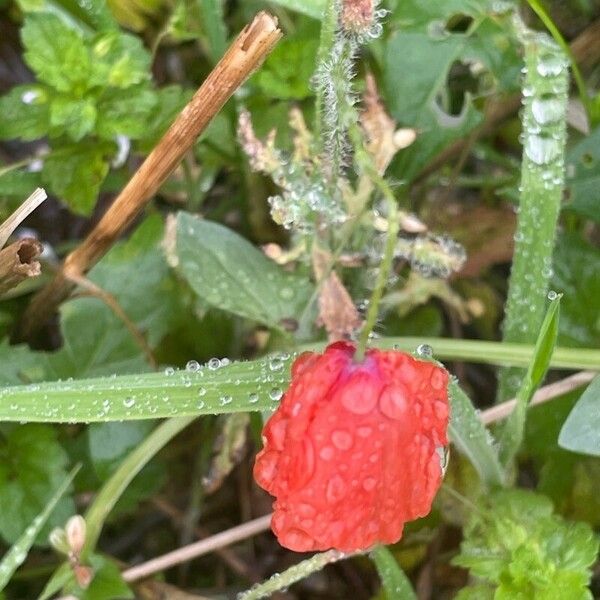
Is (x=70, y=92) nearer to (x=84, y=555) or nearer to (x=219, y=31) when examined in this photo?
(x=219, y=31)

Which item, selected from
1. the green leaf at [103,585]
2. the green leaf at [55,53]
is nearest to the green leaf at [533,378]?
the green leaf at [103,585]

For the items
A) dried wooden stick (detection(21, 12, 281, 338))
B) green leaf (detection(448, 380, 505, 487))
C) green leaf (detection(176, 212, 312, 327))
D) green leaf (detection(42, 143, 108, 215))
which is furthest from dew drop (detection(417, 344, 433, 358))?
green leaf (detection(42, 143, 108, 215))

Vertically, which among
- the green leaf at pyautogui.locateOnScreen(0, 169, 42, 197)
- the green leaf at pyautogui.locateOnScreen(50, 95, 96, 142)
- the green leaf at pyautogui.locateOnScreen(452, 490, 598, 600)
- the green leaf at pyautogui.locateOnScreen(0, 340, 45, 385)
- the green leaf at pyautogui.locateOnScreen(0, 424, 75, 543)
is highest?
the green leaf at pyautogui.locateOnScreen(50, 95, 96, 142)

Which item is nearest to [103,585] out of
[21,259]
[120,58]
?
[21,259]

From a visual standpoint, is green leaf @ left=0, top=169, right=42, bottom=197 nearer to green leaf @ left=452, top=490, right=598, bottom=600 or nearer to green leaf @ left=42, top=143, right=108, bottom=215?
green leaf @ left=42, top=143, right=108, bottom=215

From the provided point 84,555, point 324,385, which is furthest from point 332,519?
point 84,555
